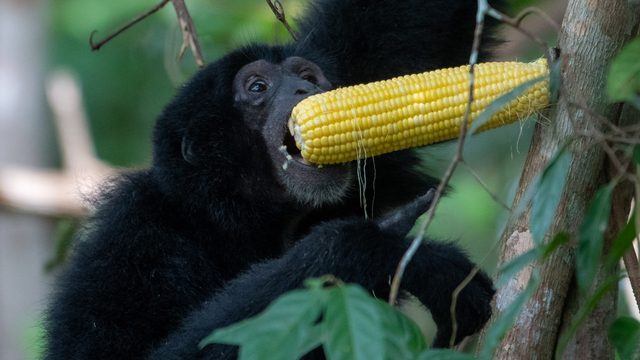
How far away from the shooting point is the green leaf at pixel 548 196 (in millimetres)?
1836

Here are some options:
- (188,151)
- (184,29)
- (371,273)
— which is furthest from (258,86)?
Result: (371,273)

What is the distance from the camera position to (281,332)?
1.63 m

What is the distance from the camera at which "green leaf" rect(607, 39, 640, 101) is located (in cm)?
201

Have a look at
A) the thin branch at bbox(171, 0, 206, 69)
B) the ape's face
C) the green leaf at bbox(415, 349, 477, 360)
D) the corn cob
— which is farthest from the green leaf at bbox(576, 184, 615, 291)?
the thin branch at bbox(171, 0, 206, 69)

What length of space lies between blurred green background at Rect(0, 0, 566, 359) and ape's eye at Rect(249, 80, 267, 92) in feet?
2.08

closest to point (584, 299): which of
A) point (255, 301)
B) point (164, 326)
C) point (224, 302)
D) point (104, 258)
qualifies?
point (255, 301)

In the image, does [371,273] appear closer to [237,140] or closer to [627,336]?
[627,336]

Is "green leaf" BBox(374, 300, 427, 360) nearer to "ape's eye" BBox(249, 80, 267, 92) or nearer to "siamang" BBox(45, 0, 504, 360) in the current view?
"siamang" BBox(45, 0, 504, 360)

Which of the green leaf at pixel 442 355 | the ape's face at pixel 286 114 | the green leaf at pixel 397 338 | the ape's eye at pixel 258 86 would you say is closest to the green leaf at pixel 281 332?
the green leaf at pixel 397 338

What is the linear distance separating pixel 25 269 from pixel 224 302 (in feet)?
22.5

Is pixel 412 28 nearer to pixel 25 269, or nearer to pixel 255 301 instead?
pixel 255 301

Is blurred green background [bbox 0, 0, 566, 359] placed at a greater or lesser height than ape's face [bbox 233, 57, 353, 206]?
lesser

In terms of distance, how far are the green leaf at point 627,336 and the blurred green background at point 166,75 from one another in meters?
0.51

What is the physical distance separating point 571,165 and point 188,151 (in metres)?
2.27
